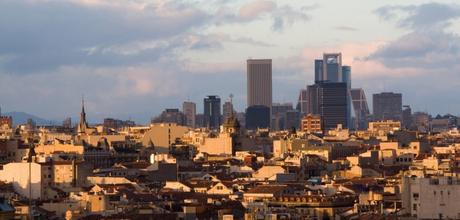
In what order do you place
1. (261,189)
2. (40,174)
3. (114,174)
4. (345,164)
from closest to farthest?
(261,189)
(40,174)
(114,174)
(345,164)

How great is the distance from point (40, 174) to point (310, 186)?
17772mm

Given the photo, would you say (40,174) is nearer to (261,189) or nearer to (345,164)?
(261,189)

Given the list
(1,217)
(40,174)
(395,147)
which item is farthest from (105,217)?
(395,147)

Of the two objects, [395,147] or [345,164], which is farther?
[395,147]

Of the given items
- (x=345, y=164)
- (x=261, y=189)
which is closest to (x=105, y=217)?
(x=261, y=189)

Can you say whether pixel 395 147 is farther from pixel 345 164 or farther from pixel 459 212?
pixel 459 212

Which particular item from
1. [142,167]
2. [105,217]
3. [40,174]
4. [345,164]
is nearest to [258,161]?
[345,164]

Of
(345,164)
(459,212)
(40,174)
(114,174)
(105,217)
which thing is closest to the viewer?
(459,212)

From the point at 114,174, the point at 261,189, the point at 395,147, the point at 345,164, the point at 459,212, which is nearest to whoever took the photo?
the point at 459,212

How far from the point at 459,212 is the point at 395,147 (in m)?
115

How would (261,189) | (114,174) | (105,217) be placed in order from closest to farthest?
(105,217)
(261,189)
(114,174)

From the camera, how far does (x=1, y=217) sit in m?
83.0

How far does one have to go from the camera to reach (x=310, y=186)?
12356 cm

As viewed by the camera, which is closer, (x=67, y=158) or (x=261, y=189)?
(x=261, y=189)
